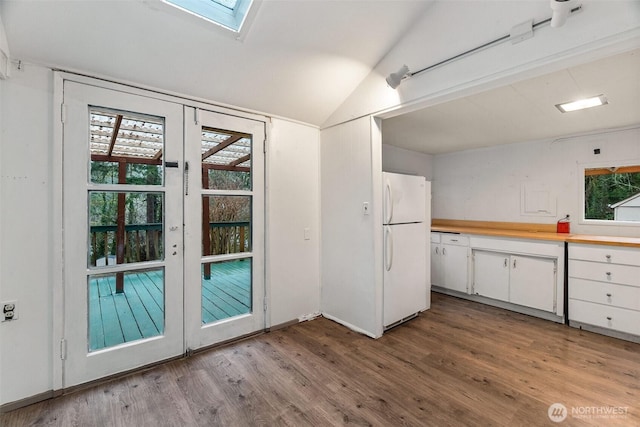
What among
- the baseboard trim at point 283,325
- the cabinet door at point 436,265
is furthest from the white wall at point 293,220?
the cabinet door at point 436,265

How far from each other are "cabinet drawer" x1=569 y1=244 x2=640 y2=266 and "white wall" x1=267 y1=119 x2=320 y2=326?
2.79m

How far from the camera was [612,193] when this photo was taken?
3.44m

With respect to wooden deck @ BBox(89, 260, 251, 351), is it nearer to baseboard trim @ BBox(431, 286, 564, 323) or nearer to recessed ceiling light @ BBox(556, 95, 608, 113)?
baseboard trim @ BBox(431, 286, 564, 323)

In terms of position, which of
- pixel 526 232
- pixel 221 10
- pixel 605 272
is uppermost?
pixel 221 10

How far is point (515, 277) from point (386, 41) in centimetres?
309

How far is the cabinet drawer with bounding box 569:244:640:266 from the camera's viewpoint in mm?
2705

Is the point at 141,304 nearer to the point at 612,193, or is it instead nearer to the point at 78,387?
the point at 78,387

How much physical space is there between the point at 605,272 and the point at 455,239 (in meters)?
1.52

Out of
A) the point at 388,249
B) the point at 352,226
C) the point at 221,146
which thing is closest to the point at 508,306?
the point at 388,249

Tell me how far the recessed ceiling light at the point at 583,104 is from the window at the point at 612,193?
1.26 metres

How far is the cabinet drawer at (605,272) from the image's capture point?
2.71 m

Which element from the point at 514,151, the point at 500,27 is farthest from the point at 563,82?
the point at 514,151

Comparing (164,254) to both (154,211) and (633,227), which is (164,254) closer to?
(154,211)

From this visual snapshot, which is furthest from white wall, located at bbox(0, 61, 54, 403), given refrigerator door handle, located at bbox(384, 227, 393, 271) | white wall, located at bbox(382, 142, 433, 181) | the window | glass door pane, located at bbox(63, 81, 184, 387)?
the window
